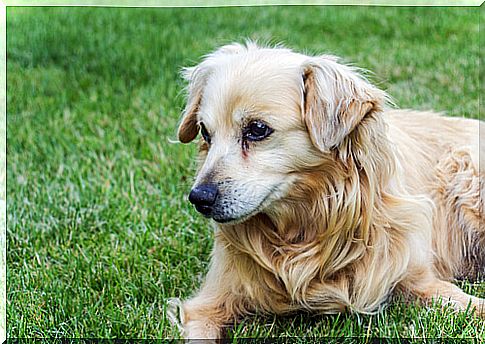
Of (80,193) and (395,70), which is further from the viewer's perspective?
(395,70)

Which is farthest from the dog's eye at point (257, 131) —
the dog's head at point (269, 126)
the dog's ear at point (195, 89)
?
the dog's ear at point (195, 89)

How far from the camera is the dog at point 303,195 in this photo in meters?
2.55

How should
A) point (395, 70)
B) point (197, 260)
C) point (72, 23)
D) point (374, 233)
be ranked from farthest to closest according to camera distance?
point (72, 23)
point (395, 70)
point (197, 260)
point (374, 233)

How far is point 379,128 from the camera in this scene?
265cm

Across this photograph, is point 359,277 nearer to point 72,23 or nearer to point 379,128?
point 379,128

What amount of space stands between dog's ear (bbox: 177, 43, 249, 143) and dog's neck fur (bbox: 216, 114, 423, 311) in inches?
15.0

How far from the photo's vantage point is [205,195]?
2498 mm

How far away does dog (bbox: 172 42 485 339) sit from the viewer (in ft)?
8.38

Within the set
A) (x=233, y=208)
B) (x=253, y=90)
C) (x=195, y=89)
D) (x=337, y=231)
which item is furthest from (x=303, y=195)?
(x=195, y=89)

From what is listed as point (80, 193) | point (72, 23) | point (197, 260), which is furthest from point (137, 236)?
point (72, 23)

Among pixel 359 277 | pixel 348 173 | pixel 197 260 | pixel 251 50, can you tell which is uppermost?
pixel 251 50

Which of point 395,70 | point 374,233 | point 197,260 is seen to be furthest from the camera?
point 395,70

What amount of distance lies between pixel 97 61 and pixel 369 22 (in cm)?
207

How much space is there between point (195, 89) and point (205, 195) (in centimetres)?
52
